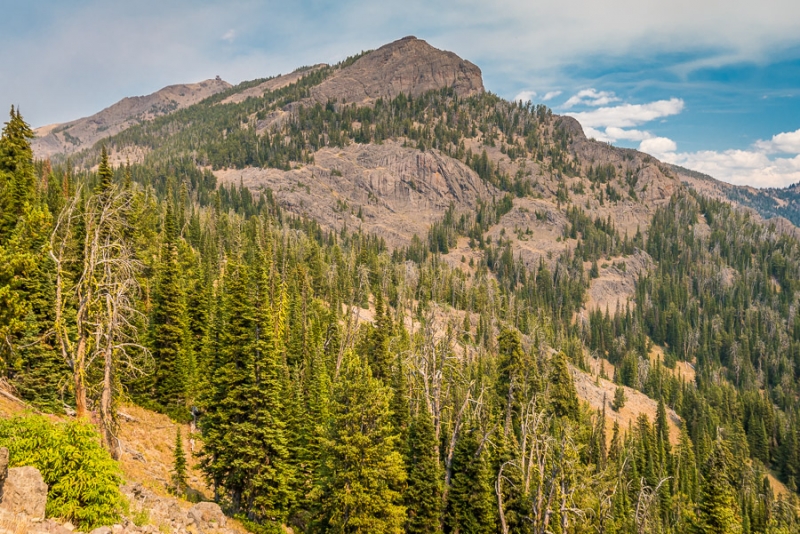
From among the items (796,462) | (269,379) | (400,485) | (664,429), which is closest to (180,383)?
(269,379)

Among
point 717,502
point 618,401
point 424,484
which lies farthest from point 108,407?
point 618,401

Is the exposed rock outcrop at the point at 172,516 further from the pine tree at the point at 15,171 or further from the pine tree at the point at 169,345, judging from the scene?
the pine tree at the point at 15,171

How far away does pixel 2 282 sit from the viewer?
22172mm

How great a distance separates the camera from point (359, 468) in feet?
95.7

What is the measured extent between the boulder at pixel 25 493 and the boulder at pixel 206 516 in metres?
8.55

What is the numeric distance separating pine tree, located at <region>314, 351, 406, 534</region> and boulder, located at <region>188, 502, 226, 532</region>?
8959 millimetres

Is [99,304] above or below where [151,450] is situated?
above

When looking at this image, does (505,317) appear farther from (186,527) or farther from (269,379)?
(186,527)

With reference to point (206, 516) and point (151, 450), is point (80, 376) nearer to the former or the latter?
point (206, 516)

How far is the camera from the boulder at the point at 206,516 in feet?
64.0

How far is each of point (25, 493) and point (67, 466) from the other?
1533 mm

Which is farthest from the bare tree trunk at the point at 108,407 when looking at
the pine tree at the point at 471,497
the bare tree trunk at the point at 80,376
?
the pine tree at the point at 471,497

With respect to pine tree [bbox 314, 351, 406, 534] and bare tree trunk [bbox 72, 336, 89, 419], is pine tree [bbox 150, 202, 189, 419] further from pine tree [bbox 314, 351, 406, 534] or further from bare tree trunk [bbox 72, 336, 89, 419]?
bare tree trunk [bbox 72, 336, 89, 419]

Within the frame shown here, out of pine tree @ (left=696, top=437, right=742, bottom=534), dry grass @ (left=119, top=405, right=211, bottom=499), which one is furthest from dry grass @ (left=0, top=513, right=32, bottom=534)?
pine tree @ (left=696, top=437, right=742, bottom=534)
